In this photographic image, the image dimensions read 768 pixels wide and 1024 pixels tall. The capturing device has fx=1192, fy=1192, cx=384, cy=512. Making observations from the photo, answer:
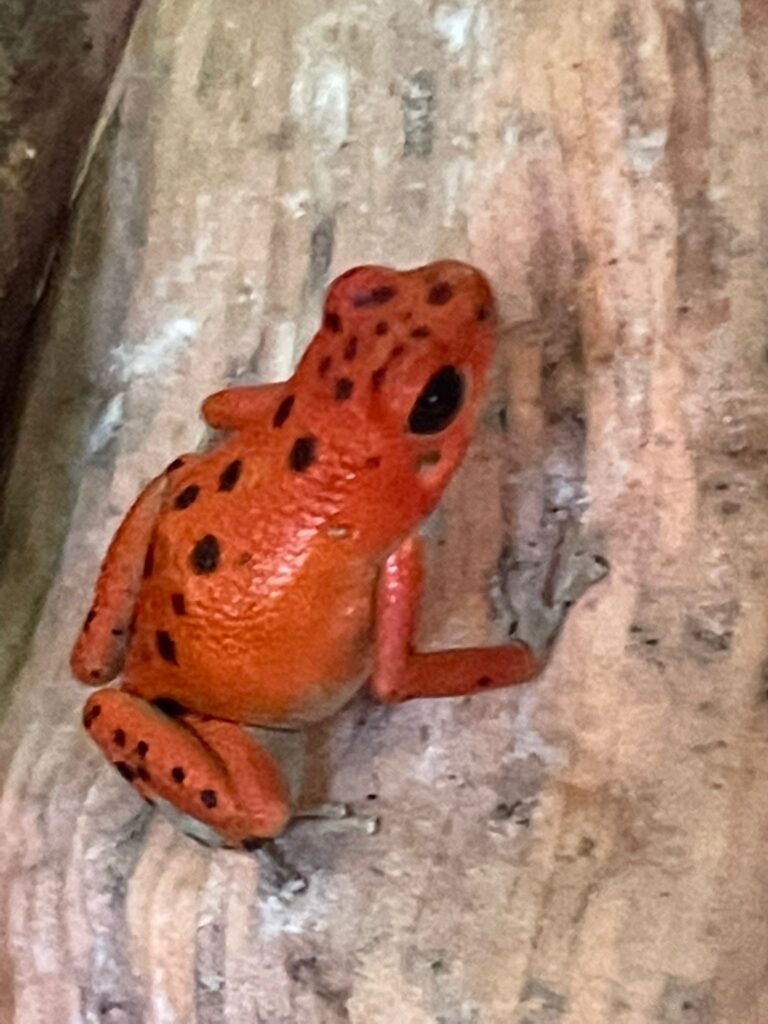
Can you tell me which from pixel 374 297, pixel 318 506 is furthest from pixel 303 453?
pixel 374 297

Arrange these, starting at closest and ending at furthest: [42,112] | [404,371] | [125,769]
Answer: [404,371], [125,769], [42,112]

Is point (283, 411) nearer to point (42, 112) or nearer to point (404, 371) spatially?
point (404, 371)

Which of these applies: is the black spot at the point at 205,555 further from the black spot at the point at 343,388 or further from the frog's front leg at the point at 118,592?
the black spot at the point at 343,388

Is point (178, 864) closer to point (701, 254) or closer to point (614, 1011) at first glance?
point (614, 1011)

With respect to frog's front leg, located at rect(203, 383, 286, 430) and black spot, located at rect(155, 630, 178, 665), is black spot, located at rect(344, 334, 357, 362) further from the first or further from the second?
black spot, located at rect(155, 630, 178, 665)

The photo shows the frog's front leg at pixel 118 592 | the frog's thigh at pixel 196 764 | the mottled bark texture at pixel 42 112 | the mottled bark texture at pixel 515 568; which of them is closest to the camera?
the mottled bark texture at pixel 515 568

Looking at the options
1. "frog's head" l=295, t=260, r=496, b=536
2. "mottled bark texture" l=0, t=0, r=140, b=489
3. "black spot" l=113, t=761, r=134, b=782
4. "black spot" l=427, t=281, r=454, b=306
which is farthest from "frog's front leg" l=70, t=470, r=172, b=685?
"mottled bark texture" l=0, t=0, r=140, b=489

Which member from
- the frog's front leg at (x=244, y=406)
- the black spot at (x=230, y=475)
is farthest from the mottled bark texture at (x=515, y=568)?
the black spot at (x=230, y=475)
